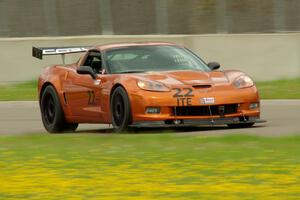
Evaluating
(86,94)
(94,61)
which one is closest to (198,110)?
(86,94)

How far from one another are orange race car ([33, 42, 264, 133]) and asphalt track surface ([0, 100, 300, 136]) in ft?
0.92

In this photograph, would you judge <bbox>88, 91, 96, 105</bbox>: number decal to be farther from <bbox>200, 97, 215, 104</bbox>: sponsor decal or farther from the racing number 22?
<bbox>200, 97, 215, 104</bbox>: sponsor decal

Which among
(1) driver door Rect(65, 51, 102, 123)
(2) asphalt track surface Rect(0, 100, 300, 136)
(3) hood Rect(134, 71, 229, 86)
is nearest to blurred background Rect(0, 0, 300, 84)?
(2) asphalt track surface Rect(0, 100, 300, 136)

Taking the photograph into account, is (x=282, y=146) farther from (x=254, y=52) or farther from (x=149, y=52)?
(x=254, y=52)

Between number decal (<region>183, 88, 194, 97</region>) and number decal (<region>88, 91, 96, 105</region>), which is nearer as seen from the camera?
number decal (<region>183, 88, 194, 97</region>)

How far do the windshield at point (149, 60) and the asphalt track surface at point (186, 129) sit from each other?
880mm

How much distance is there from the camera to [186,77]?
13938 mm

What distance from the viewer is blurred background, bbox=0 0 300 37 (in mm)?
25391

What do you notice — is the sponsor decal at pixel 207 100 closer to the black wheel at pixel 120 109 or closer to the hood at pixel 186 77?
the hood at pixel 186 77

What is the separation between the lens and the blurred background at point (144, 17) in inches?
1000

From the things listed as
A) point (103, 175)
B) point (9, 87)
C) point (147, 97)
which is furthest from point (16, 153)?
point (9, 87)

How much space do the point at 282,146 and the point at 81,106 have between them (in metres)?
5.02

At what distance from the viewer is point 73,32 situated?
25.9 meters

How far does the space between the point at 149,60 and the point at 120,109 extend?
4.20 ft
